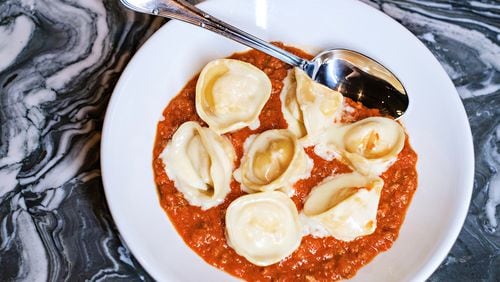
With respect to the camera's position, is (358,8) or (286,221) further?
(358,8)

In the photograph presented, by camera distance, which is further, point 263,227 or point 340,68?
point 340,68

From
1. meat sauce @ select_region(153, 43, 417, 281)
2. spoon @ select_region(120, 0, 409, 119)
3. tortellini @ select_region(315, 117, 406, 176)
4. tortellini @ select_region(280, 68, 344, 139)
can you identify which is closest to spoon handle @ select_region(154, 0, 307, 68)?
spoon @ select_region(120, 0, 409, 119)

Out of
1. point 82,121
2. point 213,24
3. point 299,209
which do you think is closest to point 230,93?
point 213,24

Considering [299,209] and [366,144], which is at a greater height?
[366,144]

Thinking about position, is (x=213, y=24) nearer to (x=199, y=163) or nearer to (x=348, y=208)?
(x=199, y=163)

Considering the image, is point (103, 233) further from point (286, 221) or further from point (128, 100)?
point (286, 221)

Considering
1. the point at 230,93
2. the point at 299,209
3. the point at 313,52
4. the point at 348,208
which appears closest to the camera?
the point at 348,208

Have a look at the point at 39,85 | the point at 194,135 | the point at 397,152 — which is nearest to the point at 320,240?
the point at 397,152

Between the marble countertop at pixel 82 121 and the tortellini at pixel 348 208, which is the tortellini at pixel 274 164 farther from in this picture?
the marble countertop at pixel 82 121
